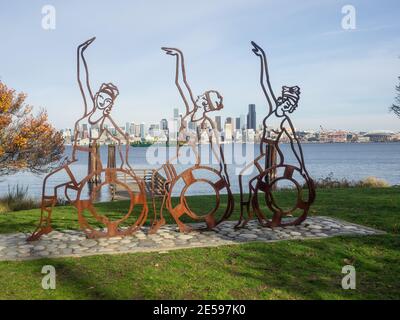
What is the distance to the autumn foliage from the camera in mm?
13414

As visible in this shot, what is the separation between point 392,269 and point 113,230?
4.28m

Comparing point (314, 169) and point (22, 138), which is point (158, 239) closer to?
point (22, 138)

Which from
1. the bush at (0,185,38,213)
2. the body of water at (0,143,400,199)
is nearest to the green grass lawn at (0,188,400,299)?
the bush at (0,185,38,213)

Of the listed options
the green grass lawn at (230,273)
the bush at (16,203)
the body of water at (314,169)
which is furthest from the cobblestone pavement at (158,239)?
the body of water at (314,169)

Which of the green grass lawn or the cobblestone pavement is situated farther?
the cobblestone pavement

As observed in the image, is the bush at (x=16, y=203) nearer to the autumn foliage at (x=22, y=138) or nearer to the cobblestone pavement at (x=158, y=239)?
the autumn foliage at (x=22, y=138)

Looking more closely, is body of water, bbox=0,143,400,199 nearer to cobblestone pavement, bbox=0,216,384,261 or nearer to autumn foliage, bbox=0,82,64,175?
autumn foliage, bbox=0,82,64,175

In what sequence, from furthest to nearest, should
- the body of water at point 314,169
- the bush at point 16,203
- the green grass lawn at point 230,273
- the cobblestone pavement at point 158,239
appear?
the body of water at point 314,169 → the bush at point 16,203 → the cobblestone pavement at point 158,239 → the green grass lawn at point 230,273

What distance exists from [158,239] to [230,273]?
2.03 metres

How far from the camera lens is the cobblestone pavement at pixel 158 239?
5.90 meters

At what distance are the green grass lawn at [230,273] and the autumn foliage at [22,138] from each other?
9.33m

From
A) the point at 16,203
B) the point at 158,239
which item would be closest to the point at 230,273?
the point at 158,239

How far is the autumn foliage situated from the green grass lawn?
9.33 meters
